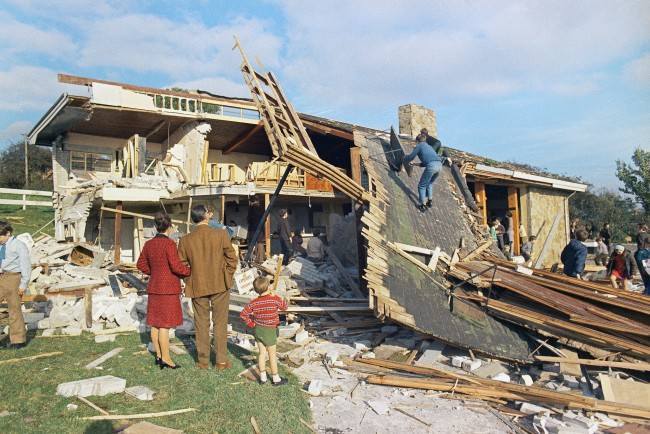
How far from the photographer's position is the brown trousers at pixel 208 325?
539cm

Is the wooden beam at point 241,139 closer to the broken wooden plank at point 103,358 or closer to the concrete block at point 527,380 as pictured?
the broken wooden plank at point 103,358

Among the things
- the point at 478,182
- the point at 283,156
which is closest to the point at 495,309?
the point at 283,156

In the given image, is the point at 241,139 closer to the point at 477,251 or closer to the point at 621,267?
the point at 477,251

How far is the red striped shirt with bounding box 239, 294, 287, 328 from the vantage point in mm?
5152

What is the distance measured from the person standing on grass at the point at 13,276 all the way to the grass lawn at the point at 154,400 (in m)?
0.34

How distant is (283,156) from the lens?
7.37 metres

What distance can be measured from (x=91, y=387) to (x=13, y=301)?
244 centimetres

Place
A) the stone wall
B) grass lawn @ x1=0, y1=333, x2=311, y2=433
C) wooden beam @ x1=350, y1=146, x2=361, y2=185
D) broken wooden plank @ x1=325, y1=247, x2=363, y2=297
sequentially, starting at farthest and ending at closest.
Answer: the stone wall < broken wooden plank @ x1=325, y1=247, x2=363, y2=297 < wooden beam @ x1=350, y1=146, x2=361, y2=185 < grass lawn @ x1=0, y1=333, x2=311, y2=433

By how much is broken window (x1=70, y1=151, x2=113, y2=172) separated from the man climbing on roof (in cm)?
1435

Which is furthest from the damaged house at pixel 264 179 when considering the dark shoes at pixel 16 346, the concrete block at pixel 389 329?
the dark shoes at pixel 16 346

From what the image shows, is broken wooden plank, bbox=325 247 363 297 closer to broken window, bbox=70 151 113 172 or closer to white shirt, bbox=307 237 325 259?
white shirt, bbox=307 237 325 259

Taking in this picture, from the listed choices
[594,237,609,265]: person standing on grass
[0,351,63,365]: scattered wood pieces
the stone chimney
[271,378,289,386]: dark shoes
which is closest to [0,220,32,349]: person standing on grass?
[0,351,63,365]: scattered wood pieces

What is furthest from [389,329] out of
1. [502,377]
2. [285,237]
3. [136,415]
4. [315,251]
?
[285,237]

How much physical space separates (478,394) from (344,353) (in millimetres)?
2245
